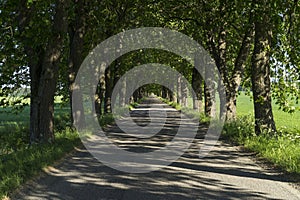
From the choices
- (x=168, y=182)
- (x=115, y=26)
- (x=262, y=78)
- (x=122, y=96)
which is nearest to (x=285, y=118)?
(x=122, y=96)

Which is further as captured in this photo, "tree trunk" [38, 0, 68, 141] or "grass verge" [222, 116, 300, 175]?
"tree trunk" [38, 0, 68, 141]

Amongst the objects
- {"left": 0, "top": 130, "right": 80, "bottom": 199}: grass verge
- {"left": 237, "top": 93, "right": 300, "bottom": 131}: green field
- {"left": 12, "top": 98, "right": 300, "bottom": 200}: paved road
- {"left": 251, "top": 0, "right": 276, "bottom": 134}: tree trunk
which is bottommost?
{"left": 12, "top": 98, "right": 300, "bottom": 200}: paved road

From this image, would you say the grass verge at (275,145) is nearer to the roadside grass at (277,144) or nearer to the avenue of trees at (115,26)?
the roadside grass at (277,144)

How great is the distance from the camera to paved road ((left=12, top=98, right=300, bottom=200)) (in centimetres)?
696

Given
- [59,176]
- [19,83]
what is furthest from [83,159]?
[19,83]

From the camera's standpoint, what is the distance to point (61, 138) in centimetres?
1394

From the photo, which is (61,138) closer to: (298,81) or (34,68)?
(34,68)

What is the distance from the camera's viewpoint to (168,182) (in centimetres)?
802

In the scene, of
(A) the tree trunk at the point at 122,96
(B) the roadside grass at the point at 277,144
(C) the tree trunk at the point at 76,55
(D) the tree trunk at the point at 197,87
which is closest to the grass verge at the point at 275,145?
(B) the roadside grass at the point at 277,144

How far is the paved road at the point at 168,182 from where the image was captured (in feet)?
22.8

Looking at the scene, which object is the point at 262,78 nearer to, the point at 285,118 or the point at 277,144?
the point at 277,144

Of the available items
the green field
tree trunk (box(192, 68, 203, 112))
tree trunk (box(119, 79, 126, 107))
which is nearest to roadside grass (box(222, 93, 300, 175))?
the green field

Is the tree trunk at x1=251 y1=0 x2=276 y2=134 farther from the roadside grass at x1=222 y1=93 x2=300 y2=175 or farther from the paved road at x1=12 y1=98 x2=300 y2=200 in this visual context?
the paved road at x1=12 y1=98 x2=300 y2=200

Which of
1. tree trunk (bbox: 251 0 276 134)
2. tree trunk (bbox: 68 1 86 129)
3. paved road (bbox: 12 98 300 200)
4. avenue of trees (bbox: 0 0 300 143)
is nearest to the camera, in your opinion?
paved road (bbox: 12 98 300 200)
